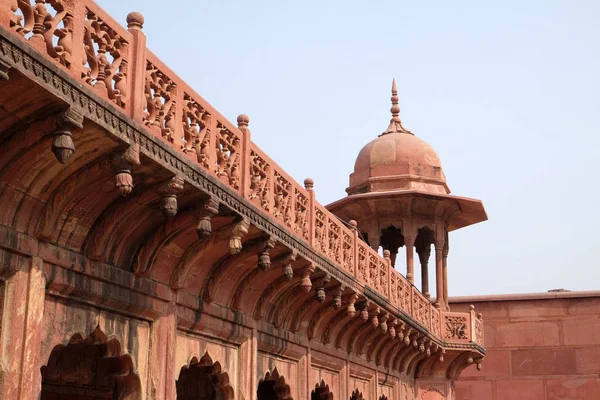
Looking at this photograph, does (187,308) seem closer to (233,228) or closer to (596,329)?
(233,228)

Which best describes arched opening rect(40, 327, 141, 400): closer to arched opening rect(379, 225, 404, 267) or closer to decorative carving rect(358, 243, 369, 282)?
decorative carving rect(358, 243, 369, 282)

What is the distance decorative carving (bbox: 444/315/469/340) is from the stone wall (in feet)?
16.5

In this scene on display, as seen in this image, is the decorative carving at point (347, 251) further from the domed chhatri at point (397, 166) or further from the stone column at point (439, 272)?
the stone column at point (439, 272)

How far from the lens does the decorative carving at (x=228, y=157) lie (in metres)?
8.77

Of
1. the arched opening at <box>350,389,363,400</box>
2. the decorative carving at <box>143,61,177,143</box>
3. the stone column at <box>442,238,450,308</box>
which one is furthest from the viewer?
the stone column at <box>442,238,450,308</box>

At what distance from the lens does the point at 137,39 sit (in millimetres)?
7324

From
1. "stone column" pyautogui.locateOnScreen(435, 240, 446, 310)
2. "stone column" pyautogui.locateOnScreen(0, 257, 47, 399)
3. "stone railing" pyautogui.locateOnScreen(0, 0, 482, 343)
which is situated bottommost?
Result: "stone column" pyautogui.locateOnScreen(0, 257, 47, 399)

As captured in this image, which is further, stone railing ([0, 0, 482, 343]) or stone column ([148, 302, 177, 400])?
stone column ([148, 302, 177, 400])

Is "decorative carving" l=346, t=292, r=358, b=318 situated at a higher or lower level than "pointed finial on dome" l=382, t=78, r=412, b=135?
lower

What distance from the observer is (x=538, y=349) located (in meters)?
24.0

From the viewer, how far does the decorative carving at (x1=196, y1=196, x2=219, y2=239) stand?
8.19m

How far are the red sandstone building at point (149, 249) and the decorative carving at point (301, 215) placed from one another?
0.03m

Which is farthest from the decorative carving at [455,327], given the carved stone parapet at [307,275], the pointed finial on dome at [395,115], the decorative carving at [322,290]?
the carved stone parapet at [307,275]

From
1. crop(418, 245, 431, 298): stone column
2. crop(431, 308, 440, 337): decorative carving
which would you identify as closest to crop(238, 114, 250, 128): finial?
crop(431, 308, 440, 337): decorative carving
